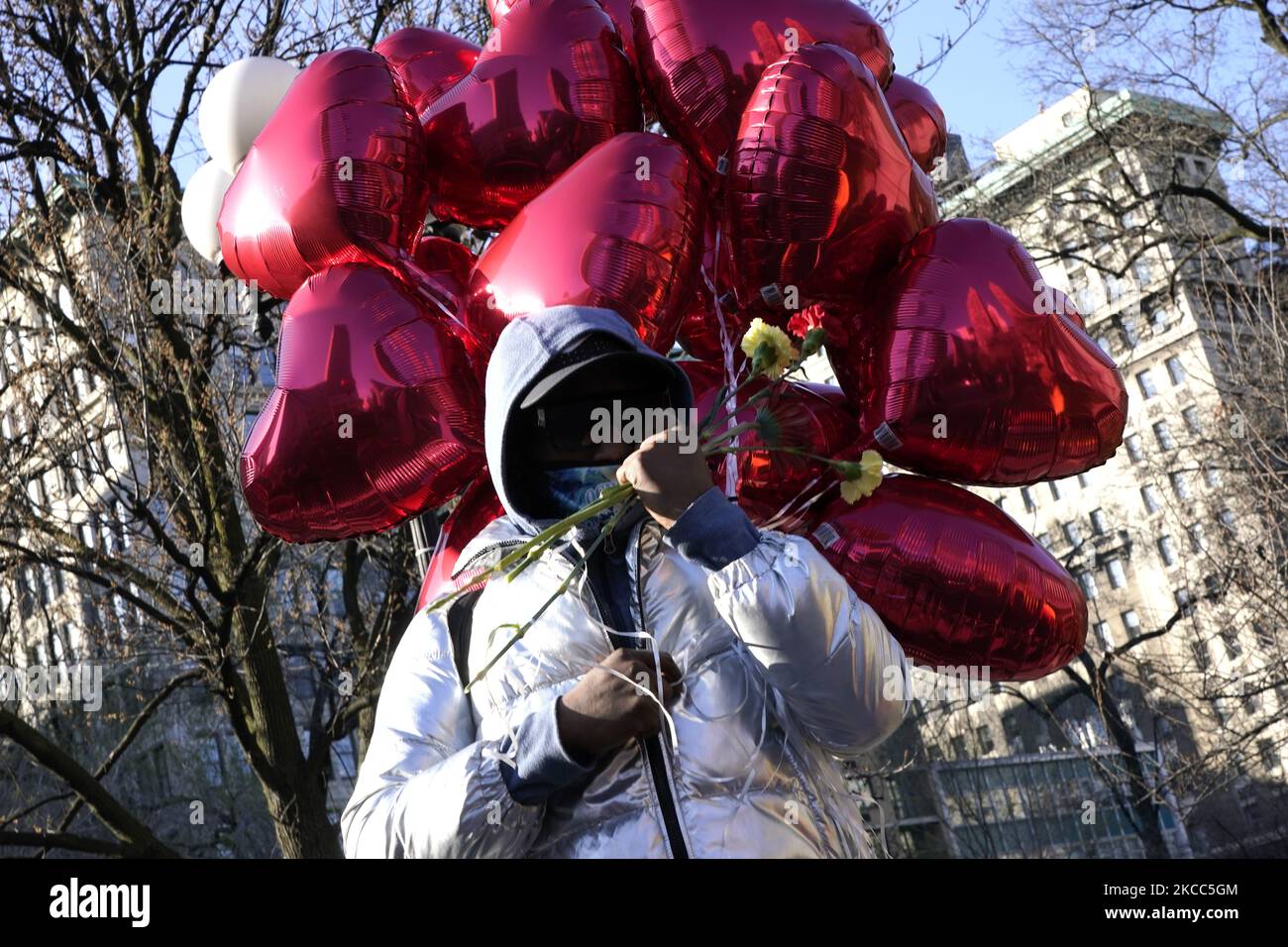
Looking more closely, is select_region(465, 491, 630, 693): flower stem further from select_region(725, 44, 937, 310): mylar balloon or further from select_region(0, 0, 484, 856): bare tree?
select_region(0, 0, 484, 856): bare tree

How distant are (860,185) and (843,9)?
25.3 inches

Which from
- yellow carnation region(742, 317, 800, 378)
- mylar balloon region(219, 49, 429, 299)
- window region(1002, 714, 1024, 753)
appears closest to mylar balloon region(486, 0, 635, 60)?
mylar balloon region(219, 49, 429, 299)

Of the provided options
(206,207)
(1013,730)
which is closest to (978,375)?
(206,207)

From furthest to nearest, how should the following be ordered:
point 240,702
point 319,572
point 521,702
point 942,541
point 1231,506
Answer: point 1231,506 → point 319,572 → point 240,702 → point 942,541 → point 521,702

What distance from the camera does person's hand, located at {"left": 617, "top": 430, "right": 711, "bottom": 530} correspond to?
2426mm

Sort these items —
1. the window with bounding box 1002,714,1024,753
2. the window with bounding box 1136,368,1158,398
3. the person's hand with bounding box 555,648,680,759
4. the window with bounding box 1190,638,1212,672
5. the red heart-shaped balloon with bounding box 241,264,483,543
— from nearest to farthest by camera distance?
the person's hand with bounding box 555,648,680,759 → the red heart-shaped balloon with bounding box 241,264,483,543 → the window with bounding box 1190,638,1212,672 → the window with bounding box 1002,714,1024,753 → the window with bounding box 1136,368,1158,398

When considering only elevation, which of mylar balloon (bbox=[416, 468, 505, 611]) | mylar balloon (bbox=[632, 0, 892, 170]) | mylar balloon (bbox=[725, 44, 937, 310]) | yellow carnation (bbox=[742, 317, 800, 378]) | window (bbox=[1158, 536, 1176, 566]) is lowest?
mylar balloon (bbox=[416, 468, 505, 611])

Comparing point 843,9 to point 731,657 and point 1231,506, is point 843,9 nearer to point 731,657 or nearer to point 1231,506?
point 731,657

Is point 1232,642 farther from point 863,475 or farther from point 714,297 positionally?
point 863,475

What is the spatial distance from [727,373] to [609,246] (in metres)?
0.46

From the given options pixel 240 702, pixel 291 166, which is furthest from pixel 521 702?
pixel 240 702

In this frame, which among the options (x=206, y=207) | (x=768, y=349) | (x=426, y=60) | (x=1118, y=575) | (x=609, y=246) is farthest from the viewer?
(x=1118, y=575)

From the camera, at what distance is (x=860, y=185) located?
3377 millimetres

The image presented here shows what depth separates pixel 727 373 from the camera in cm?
346
